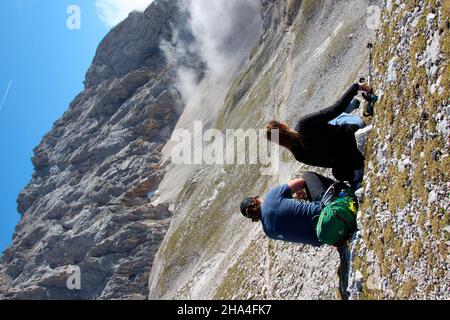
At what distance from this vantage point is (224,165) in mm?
60594

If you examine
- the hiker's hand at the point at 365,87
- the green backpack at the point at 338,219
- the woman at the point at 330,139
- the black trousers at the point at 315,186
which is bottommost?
the green backpack at the point at 338,219

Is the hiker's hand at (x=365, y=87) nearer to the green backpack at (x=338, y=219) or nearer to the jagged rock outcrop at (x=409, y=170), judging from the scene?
the jagged rock outcrop at (x=409, y=170)

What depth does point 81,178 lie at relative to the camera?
125 m

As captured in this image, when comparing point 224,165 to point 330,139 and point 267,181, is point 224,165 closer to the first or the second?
point 267,181

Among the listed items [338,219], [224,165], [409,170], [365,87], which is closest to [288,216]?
[338,219]

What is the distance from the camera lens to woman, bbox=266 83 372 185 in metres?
10.8

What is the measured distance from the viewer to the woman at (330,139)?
10766mm

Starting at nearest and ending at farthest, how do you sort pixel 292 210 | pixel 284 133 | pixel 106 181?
1. pixel 292 210
2. pixel 284 133
3. pixel 106 181

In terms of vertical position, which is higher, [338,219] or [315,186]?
[315,186]

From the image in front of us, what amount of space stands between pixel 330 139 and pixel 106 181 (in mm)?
105616

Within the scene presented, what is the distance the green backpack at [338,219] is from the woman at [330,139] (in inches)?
29.7

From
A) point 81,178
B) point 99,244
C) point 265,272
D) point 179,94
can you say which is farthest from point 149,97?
point 265,272

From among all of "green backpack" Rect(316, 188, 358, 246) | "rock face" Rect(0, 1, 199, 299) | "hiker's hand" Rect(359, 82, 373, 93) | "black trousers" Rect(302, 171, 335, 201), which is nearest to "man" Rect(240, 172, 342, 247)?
"black trousers" Rect(302, 171, 335, 201)

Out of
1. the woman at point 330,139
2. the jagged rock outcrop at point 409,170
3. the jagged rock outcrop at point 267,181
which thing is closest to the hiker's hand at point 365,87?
the woman at point 330,139
